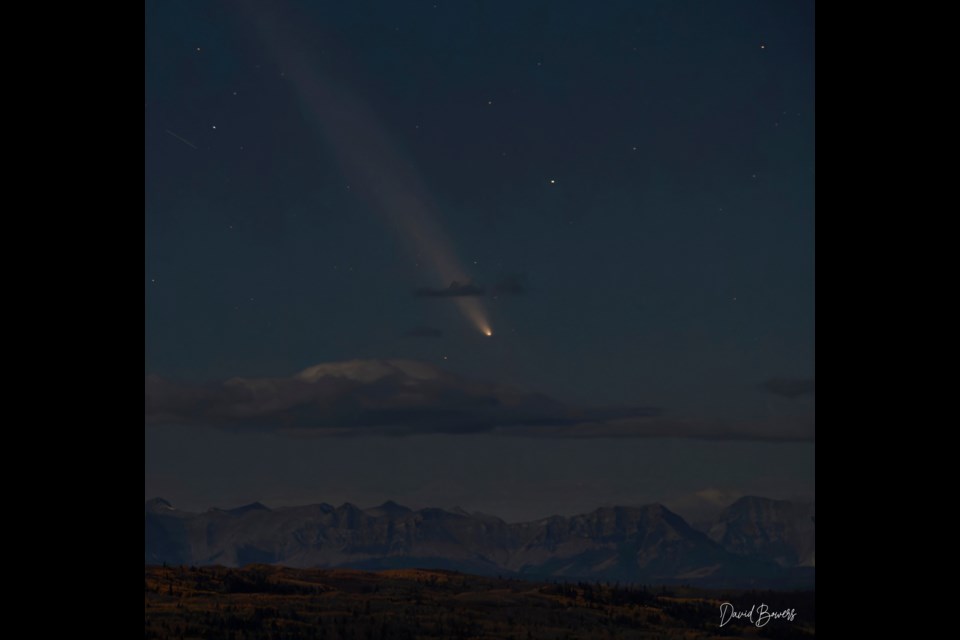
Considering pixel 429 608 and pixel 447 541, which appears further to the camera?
pixel 447 541

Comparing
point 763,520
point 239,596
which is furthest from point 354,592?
point 763,520

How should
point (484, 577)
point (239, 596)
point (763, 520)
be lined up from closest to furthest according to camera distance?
point (239, 596), point (484, 577), point (763, 520)

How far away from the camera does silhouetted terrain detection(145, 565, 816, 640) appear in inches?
464

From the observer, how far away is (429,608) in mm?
13039

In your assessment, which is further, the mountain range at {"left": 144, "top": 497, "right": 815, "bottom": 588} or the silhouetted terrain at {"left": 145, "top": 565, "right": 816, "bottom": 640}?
the mountain range at {"left": 144, "top": 497, "right": 815, "bottom": 588}

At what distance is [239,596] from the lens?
13406mm

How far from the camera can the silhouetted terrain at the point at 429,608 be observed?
38.6 feet

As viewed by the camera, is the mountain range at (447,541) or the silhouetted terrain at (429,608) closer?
the silhouetted terrain at (429,608)
